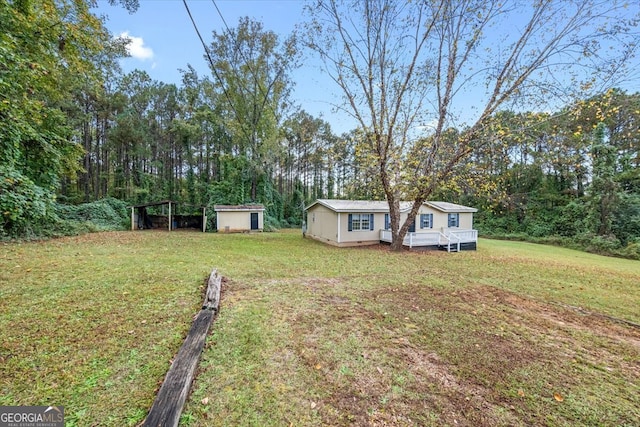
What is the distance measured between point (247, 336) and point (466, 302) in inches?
161

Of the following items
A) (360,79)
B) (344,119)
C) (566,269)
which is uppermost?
(360,79)

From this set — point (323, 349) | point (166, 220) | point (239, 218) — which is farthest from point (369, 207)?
point (166, 220)

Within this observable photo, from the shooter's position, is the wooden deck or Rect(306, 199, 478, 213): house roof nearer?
the wooden deck

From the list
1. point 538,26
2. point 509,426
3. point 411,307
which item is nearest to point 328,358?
point 509,426

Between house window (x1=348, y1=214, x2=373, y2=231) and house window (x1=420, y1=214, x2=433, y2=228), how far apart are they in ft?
11.7

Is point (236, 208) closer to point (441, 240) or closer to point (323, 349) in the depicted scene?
point (441, 240)

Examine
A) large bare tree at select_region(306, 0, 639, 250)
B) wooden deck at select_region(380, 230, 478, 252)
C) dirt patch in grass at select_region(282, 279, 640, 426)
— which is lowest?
dirt patch in grass at select_region(282, 279, 640, 426)

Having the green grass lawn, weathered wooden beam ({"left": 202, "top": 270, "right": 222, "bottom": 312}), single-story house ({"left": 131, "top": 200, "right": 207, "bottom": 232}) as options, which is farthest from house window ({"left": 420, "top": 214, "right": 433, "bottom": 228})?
single-story house ({"left": 131, "top": 200, "right": 207, "bottom": 232})

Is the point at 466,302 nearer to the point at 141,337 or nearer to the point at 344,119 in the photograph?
the point at 141,337

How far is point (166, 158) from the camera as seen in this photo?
2556 cm

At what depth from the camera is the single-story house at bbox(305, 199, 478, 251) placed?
1241 centimetres

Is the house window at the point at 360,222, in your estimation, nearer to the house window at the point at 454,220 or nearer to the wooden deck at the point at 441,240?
the wooden deck at the point at 441,240

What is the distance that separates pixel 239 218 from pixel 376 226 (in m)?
10.3

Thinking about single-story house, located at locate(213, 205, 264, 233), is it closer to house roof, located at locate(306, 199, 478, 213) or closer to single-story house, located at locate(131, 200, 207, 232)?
single-story house, located at locate(131, 200, 207, 232)
